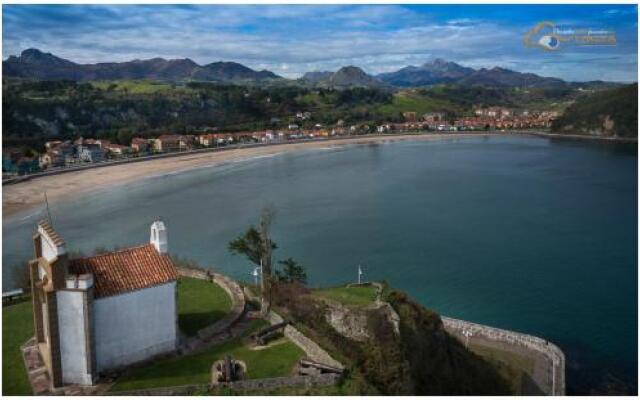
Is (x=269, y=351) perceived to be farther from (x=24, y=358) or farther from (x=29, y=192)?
(x=29, y=192)

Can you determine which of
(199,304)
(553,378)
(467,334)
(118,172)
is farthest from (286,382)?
(118,172)

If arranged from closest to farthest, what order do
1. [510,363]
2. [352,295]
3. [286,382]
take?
[286,382]
[352,295]
[510,363]

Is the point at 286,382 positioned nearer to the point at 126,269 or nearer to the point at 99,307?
the point at 99,307

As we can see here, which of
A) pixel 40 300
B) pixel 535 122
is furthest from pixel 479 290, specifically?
pixel 535 122

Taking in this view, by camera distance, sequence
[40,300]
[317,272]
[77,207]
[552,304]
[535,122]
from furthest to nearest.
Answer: [535,122]
[77,207]
[317,272]
[552,304]
[40,300]

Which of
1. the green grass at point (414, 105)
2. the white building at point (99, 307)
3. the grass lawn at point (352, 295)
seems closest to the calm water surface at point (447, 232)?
the grass lawn at point (352, 295)

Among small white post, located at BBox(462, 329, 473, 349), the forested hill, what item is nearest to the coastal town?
the forested hill
